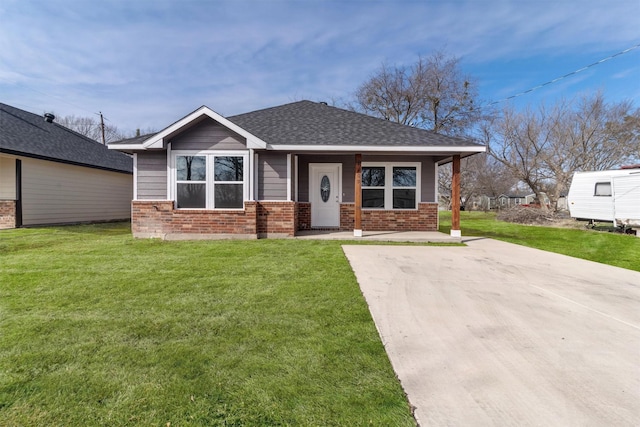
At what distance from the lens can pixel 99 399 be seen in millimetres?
1866

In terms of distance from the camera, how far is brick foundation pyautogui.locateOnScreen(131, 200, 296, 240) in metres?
8.55

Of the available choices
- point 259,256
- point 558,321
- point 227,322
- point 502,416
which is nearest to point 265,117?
point 259,256

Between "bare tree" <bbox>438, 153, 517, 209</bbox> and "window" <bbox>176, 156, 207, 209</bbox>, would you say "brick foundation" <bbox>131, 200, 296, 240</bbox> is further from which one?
"bare tree" <bbox>438, 153, 517, 209</bbox>

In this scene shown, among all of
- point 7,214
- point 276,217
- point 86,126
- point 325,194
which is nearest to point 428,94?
point 325,194

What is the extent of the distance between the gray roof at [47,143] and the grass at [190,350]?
31.2 feet

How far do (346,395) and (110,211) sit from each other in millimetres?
17057

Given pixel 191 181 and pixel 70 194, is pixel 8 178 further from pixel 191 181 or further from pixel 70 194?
pixel 191 181

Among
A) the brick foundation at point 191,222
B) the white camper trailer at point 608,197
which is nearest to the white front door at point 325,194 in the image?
the brick foundation at point 191,222

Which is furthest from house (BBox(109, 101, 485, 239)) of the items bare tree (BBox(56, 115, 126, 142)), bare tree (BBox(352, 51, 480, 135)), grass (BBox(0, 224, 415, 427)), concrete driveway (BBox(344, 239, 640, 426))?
bare tree (BBox(56, 115, 126, 142))

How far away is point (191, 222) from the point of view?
8594 mm

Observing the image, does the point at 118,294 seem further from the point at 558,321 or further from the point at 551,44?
the point at 551,44

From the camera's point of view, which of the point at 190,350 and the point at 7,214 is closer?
the point at 190,350

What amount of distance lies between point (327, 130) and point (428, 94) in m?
16.9

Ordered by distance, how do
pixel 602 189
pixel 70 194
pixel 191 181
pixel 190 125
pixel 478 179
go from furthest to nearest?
pixel 478 179, pixel 70 194, pixel 602 189, pixel 191 181, pixel 190 125
